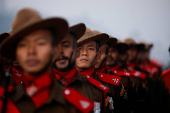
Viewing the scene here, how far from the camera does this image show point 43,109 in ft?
6.89

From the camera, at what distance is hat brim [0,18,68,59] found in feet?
6.64

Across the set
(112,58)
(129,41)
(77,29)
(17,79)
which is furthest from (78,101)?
(129,41)

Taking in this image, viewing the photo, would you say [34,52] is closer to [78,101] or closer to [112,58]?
[78,101]

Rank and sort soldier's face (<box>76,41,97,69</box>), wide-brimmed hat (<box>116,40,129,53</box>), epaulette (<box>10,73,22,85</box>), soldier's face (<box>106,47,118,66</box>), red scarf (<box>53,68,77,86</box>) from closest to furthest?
red scarf (<box>53,68,77,86</box>)
epaulette (<box>10,73,22,85</box>)
soldier's face (<box>76,41,97,69</box>)
soldier's face (<box>106,47,118,66</box>)
wide-brimmed hat (<box>116,40,129,53</box>)

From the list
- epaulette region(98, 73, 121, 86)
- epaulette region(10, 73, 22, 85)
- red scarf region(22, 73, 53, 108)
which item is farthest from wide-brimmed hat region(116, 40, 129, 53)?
red scarf region(22, 73, 53, 108)

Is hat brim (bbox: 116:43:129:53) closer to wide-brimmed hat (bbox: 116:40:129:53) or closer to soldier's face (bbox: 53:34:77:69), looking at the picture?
wide-brimmed hat (bbox: 116:40:129:53)

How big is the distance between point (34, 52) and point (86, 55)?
190cm

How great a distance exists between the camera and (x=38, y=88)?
2041 millimetres

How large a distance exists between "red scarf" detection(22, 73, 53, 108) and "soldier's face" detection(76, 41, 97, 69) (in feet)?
5.58

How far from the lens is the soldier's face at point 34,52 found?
204cm

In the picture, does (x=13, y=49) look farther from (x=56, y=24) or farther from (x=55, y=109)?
(x=55, y=109)

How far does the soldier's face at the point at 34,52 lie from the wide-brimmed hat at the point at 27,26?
8 centimetres

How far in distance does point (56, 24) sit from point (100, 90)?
191cm

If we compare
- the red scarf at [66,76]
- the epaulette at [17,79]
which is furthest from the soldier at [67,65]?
the epaulette at [17,79]
